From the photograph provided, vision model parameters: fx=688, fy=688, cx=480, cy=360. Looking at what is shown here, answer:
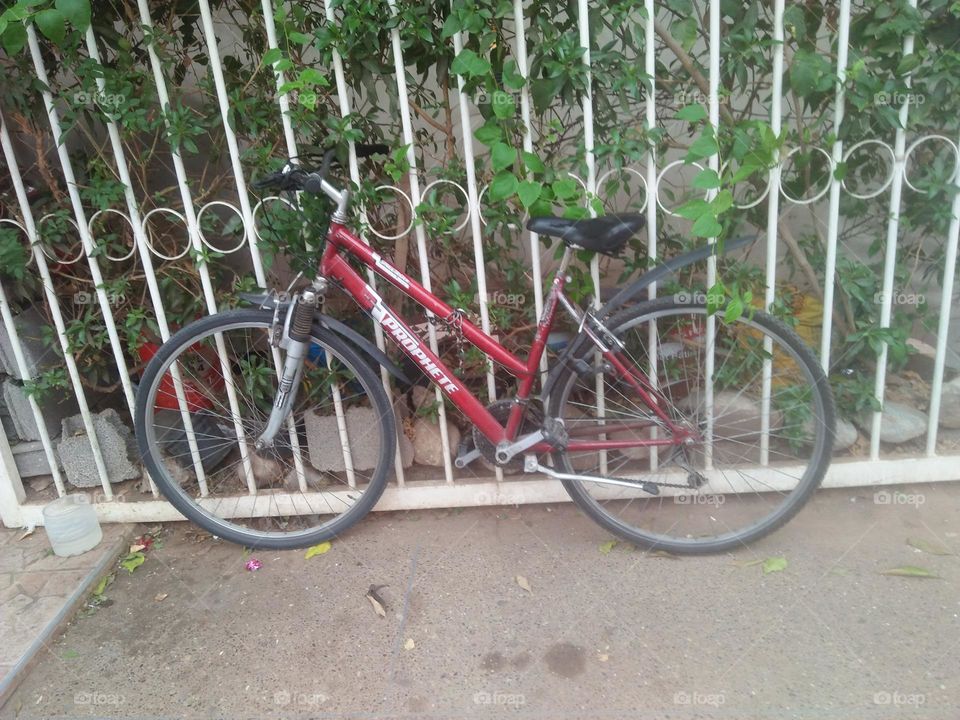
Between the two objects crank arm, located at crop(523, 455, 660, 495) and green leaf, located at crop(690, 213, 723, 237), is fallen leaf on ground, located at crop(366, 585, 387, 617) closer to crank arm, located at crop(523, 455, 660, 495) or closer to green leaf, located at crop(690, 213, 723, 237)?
crank arm, located at crop(523, 455, 660, 495)

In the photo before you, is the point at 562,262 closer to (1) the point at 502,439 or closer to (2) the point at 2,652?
(1) the point at 502,439

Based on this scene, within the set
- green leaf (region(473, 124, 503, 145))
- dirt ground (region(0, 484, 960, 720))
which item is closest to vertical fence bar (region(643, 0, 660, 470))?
green leaf (region(473, 124, 503, 145))

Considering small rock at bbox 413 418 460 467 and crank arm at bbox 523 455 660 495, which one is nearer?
crank arm at bbox 523 455 660 495

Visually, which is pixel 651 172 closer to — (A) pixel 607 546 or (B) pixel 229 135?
(A) pixel 607 546

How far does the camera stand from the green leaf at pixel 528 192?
237 cm

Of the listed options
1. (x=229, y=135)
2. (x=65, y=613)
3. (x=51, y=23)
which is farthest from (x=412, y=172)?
(x=65, y=613)

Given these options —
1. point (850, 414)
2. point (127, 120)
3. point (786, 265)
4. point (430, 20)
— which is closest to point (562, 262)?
point (430, 20)

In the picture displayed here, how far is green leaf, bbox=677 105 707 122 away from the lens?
2297mm

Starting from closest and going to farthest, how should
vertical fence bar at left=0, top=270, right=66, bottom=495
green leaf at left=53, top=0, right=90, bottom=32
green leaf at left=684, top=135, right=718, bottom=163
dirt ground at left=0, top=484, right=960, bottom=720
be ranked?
1. dirt ground at left=0, top=484, right=960, bottom=720
2. green leaf at left=53, top=0, right=90, bottom=32
3. green leaf at left=684, top=135, right=718, bottom=163
4. vertical fence bar at left=0, top=270, right=66, bottom=495

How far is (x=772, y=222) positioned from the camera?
253 cm

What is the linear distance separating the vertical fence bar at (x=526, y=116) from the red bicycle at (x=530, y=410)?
154mm

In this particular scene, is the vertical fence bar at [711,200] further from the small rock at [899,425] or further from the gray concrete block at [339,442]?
Answer: the gray concrete block at [339,442]

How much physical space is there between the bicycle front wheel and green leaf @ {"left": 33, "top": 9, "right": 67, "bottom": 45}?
3.43ft

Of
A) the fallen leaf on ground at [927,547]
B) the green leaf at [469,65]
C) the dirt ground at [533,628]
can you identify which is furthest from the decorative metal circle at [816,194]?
the fallen leaf on ground at [927,547]
